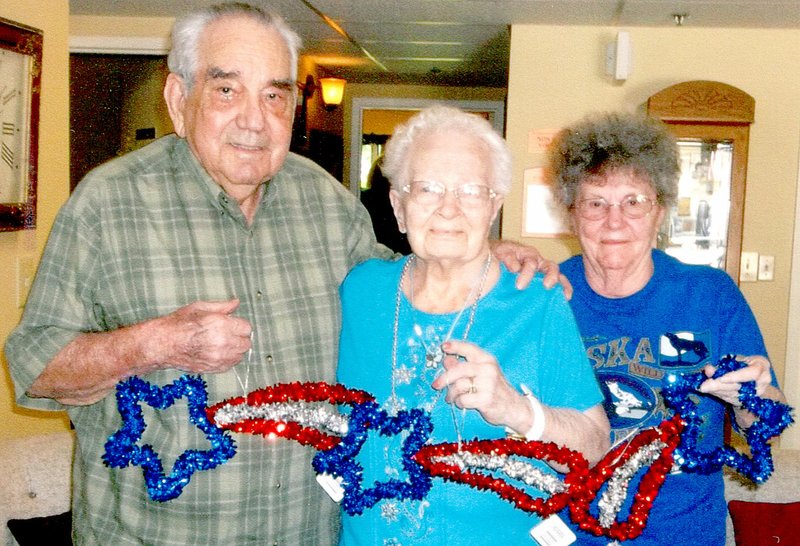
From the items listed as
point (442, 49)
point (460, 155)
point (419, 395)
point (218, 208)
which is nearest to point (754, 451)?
point (419, 395)

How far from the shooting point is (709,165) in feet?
12.4

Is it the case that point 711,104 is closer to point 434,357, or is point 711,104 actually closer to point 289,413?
point 434,357

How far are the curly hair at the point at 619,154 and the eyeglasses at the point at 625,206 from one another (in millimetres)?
41

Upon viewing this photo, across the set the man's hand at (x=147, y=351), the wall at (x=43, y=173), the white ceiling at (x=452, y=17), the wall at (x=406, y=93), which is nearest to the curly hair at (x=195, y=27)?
the man's hand at (x=147, y=351)

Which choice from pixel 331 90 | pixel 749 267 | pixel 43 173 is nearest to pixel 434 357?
pixel 43 173

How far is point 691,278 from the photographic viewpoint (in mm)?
1657

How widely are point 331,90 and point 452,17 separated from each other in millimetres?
2330

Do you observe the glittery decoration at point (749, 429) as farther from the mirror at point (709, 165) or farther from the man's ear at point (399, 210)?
the mirror at point (709, 165)

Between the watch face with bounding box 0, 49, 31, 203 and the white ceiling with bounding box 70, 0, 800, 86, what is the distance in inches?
65.4

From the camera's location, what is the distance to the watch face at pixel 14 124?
8.18 feet

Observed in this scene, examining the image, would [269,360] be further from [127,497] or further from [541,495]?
[541,495]

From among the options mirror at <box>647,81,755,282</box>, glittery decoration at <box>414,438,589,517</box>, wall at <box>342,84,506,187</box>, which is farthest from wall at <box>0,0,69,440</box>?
wall at <box>342,84,506,187</box>

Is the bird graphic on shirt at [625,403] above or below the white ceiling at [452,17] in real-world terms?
below

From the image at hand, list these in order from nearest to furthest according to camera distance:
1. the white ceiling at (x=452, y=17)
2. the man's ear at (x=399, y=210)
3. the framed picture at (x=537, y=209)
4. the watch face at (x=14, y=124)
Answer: the man's ear at (x=399, y=210)
the watch face at (x=14, y=124)
the white ceiling at (x=452, y=17)
the framed picture at (x=537, y=209)
